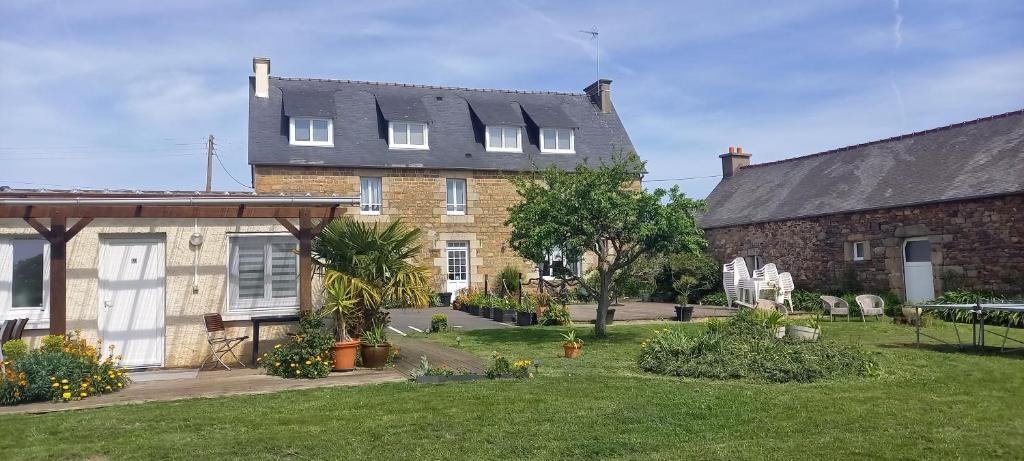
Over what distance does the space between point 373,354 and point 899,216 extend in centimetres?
1520

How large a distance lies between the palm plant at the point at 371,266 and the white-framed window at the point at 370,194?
13.6 meters

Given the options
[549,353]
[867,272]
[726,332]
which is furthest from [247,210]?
[867,272]

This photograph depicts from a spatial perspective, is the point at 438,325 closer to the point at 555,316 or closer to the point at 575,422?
the point at 555,316

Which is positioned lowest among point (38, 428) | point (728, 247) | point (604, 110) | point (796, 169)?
point (38, 428)

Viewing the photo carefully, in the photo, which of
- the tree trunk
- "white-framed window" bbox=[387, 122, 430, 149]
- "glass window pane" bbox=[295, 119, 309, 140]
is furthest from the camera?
"white-framed window" bbox=[387, 122, 430, 149]

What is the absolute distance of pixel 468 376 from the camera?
9344mm

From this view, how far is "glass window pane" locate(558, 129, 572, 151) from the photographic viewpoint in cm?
2742

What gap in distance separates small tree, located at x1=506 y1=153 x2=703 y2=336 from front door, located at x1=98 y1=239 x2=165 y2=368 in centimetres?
604

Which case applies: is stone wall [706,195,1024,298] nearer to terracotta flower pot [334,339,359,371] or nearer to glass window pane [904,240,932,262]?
glass window pane [904,240,932,262]

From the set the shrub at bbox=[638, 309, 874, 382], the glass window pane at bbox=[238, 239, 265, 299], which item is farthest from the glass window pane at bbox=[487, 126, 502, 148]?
the shrub at bbox=[638, 309, 874, 382]

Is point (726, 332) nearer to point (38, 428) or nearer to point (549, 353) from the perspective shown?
point (549, 353)

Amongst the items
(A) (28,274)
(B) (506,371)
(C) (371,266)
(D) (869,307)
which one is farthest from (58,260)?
(D) (869,307)

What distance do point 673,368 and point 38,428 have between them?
279 inches

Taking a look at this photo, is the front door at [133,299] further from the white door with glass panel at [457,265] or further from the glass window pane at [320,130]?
the white door with glass panel at [457,265]
